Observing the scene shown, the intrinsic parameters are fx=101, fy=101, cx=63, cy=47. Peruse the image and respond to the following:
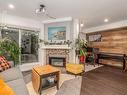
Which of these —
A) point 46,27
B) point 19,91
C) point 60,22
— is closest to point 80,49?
point 60,22

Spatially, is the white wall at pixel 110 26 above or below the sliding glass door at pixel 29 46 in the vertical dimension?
above

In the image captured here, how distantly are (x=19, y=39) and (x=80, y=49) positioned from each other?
273 centimetres

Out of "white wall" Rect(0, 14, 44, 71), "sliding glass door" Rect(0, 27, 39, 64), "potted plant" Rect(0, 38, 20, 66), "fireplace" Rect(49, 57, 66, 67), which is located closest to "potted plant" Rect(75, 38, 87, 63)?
"fireplace" Rect(49, 57, 66, 67)

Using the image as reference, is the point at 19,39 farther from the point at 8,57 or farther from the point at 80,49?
the point at 80,49

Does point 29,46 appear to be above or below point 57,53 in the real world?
above

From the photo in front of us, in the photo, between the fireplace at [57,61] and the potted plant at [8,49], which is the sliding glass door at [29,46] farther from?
the potted plant at [8,49]

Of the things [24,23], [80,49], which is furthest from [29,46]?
[80,49]

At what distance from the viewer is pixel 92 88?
286 centimetres

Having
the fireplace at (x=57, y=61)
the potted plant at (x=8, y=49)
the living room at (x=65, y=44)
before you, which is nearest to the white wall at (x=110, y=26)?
the living room at (x=65, y=44)

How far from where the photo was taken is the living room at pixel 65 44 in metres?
2.87

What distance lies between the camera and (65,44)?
4684mm

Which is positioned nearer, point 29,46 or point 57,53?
point 57,53

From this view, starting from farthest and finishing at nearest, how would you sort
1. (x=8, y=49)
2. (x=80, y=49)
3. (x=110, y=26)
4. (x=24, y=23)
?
(x=110, y=26)
(x=24, y=23)
(x=80, y=49)
(x=8, y=49)

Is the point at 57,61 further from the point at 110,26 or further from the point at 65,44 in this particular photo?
the point at 110,26
